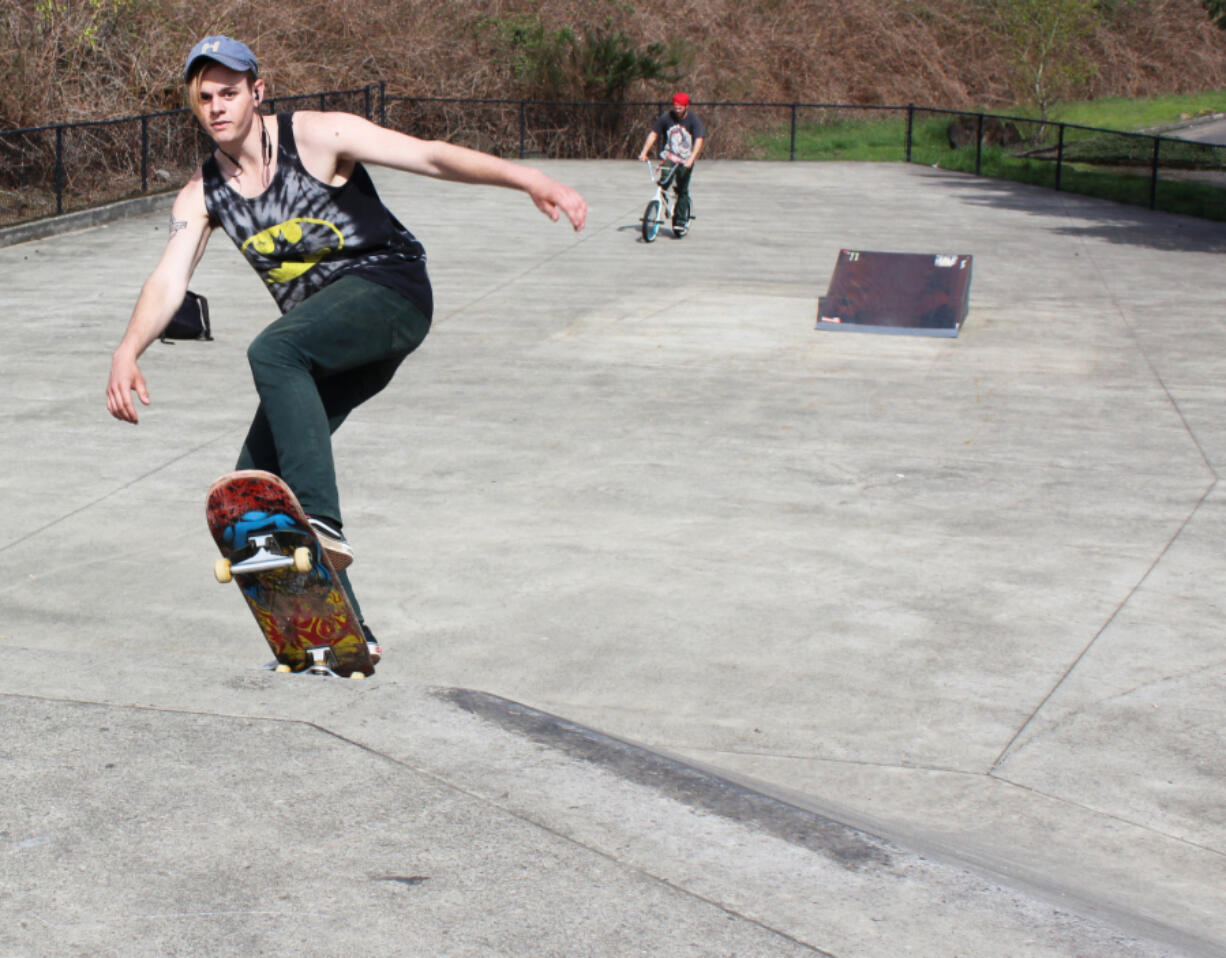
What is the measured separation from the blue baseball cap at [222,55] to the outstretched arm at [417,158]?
213 millimetres

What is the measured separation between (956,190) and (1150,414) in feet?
50.5

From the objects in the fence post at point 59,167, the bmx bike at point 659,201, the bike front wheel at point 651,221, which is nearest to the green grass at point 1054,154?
the bmx bike at point 659,201

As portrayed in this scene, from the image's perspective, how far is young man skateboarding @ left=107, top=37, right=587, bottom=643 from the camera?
3932 mm

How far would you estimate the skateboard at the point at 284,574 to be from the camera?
3920 mm

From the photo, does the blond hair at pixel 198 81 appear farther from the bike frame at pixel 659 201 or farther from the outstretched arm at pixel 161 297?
the bike frame at pixel 659 201

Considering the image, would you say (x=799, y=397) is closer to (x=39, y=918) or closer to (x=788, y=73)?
(x=39, y=918)

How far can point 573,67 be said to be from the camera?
98.5 ft

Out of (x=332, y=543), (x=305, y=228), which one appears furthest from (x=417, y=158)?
(x=332, y=543)

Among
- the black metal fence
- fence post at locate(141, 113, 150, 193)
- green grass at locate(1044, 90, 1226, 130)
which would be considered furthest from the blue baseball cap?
green grass at locate(1044, 90, 1226, 130)

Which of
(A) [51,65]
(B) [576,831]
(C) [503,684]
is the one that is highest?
(A) [51,65]

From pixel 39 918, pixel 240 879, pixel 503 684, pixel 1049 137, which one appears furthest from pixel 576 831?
pixel 1049 137

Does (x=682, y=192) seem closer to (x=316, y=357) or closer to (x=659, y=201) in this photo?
(x=659, y=201)

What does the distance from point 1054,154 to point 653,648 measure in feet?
88.0

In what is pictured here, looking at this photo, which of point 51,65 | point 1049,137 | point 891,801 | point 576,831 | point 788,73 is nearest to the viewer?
point 576,831
